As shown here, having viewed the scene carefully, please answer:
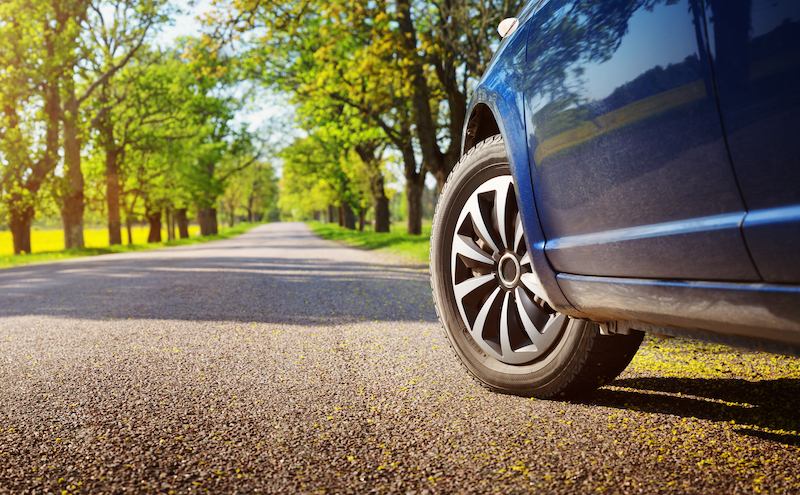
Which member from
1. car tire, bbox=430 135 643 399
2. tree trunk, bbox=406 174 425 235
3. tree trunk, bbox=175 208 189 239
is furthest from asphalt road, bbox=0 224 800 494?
tree trunk, bbox=175 208 189 239

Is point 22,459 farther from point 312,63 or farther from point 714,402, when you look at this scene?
point 312,63

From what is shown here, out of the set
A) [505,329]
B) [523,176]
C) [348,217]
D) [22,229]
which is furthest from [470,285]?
[348,217]

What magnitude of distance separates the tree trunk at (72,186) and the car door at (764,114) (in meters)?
23.0

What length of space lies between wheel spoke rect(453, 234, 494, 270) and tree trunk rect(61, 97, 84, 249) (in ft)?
71.1

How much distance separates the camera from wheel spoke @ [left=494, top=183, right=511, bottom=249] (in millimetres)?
2508

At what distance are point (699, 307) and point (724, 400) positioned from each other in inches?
41.6

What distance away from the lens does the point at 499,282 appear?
256cm

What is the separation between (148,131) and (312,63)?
354 inches

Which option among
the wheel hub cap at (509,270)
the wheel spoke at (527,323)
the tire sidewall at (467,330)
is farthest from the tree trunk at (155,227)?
the wheel spoke at (527,323)

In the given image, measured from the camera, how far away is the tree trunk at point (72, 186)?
2103 centimetres

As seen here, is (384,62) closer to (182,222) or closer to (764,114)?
(764,114)

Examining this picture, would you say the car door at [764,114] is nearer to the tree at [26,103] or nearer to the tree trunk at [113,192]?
the tree at [26,103]

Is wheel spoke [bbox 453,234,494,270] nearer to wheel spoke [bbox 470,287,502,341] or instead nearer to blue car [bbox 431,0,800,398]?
blue car [bbox 431,0,800,398]

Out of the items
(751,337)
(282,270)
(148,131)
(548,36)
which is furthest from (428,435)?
(148,131)
